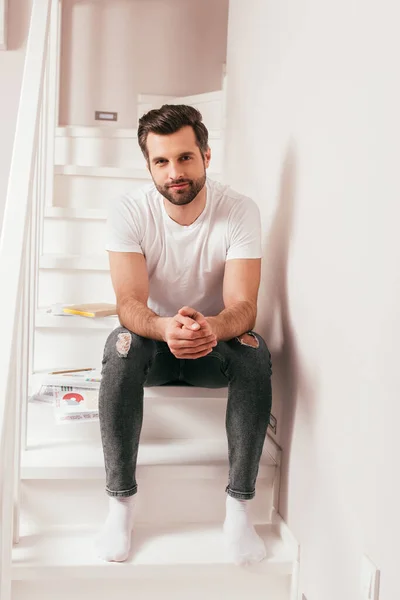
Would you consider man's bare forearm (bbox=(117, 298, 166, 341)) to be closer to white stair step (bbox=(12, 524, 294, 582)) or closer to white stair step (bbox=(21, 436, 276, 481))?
white stair step (bbox=(21, 436, 276, 481))

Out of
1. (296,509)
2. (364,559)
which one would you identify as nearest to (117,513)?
(296,509)

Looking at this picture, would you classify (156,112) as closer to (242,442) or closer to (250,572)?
(242,442)

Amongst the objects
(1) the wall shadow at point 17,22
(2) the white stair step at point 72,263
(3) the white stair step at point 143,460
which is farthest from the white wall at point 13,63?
(3) the white stair step at point 143,460

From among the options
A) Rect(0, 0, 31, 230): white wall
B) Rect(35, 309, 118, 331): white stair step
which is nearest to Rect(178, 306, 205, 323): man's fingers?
Rect(35, 309, 118, 331): white stair step

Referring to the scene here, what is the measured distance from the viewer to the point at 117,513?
1507mm

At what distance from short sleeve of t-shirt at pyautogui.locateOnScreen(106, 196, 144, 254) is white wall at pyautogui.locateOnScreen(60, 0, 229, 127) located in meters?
2.16

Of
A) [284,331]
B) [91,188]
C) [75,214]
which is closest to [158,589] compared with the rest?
[284,331]

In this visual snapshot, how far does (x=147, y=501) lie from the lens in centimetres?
164

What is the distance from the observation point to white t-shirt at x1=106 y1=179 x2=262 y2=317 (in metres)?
1.74

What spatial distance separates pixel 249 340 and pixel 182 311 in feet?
0.74

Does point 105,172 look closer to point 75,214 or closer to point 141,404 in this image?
point 75,214

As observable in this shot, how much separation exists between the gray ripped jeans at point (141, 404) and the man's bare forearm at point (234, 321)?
3cm

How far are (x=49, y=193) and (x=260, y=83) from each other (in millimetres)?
1134

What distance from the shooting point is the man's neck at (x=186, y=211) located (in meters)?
1.78
